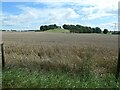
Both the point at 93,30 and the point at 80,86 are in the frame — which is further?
the point at 93,30

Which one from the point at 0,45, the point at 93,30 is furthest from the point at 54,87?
the point at 93,30

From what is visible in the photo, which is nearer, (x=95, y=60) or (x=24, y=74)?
(x=24, y=74)

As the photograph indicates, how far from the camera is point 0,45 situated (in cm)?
1216

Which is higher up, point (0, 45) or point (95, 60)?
point (0, 45)

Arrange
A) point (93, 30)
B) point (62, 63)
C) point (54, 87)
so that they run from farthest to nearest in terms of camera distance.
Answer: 1. point (93, 30)
2. point (62, 63)
3. point (54, 87)

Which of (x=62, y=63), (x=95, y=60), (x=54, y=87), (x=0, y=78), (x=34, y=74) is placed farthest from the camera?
(x=95, y=60)

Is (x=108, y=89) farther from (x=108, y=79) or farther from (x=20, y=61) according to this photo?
(x=20, y=61)

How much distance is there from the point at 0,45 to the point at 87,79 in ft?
15.6

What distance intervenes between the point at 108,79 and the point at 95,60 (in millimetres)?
3467

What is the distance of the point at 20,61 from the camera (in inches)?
479

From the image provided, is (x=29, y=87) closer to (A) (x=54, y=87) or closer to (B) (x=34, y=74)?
(A) (x=54, y=87)

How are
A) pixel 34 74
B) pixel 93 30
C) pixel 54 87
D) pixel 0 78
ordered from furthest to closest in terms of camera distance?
pixel 93 30 < pixel 34 74 < pixel 0 78 < pixel 54 87

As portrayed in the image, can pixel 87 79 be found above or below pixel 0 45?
below

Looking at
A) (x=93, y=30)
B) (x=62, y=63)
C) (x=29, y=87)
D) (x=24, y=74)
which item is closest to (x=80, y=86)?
(x=29, y=87)
